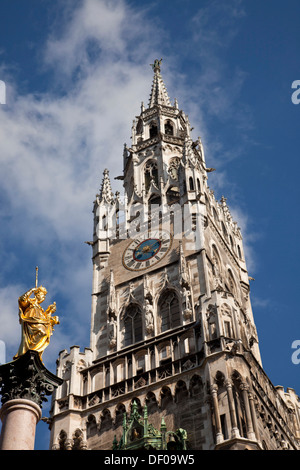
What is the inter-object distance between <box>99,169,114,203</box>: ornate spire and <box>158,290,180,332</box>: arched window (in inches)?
476

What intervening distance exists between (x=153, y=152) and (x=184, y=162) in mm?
6102

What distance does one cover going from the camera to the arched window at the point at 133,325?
46.3 meters

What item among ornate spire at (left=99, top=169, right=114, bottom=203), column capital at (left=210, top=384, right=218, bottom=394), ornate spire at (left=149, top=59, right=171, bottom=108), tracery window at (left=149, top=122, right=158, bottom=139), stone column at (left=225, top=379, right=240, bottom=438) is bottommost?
stone column at (left=225, top=379, right=240, bottom=438)

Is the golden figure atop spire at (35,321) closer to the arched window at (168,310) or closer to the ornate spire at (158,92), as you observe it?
the arched window at (168,310)

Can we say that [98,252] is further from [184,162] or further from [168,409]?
[168,409]

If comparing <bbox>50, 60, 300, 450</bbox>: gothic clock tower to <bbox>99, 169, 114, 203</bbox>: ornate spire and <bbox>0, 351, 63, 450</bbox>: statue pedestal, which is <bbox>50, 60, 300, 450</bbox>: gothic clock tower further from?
<bbox>0, 351, 63, 450</bbox>: statue pedestal

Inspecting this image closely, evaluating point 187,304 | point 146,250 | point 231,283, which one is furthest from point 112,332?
point 231,283

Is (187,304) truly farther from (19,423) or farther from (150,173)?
(19,423)

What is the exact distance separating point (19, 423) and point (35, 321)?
14.8 feet

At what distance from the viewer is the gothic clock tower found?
3872 cm

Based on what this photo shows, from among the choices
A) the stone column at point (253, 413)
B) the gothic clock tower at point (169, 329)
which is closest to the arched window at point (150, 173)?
the gothic clock tower at point (169, 329)

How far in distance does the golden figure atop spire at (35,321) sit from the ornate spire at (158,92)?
37.7m

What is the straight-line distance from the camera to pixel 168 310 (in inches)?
1842

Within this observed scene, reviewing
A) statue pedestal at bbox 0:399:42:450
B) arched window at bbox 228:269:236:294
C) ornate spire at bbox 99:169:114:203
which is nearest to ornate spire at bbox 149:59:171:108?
ornate spire at bbox 99:169:114:203
